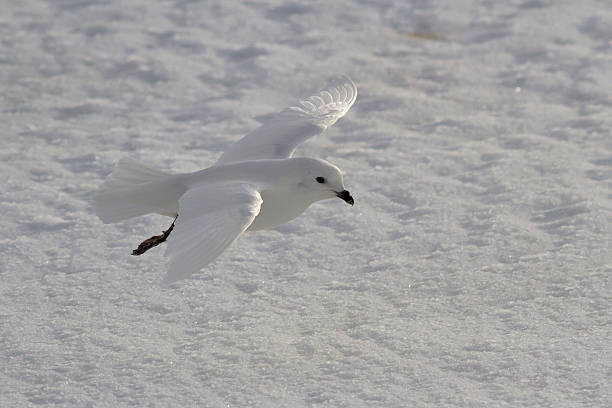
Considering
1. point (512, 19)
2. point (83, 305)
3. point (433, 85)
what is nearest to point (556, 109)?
point (433, 85)

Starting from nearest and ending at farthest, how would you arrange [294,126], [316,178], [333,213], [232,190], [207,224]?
[207,224] → [232,190] → [316,178] → [294,126] → [333,213]

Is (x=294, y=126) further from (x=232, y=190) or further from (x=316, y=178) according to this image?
(x=232, y=190)

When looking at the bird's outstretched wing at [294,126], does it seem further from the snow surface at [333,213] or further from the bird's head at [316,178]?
the snow surface at [333,213]

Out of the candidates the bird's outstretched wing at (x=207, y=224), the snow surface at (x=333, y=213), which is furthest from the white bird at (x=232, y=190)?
the snow surface at (x=333, y=213)

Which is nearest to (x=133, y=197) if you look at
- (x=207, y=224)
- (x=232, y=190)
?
(x=232, y=190)

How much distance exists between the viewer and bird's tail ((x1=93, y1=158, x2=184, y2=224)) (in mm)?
3979

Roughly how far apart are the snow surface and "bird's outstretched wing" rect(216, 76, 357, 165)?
21.3 inches

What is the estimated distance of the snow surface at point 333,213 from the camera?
3.69 m

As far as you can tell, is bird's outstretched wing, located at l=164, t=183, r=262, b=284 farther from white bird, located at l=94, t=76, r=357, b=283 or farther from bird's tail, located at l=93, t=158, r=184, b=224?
bird's tail, located at l=93, t=158, r=184, b=224

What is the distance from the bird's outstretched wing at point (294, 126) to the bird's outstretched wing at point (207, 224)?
2.78ft

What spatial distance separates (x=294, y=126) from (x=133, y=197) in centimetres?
95

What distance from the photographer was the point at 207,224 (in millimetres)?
3256

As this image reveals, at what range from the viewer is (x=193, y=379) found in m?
3.64

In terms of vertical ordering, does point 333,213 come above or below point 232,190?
below
